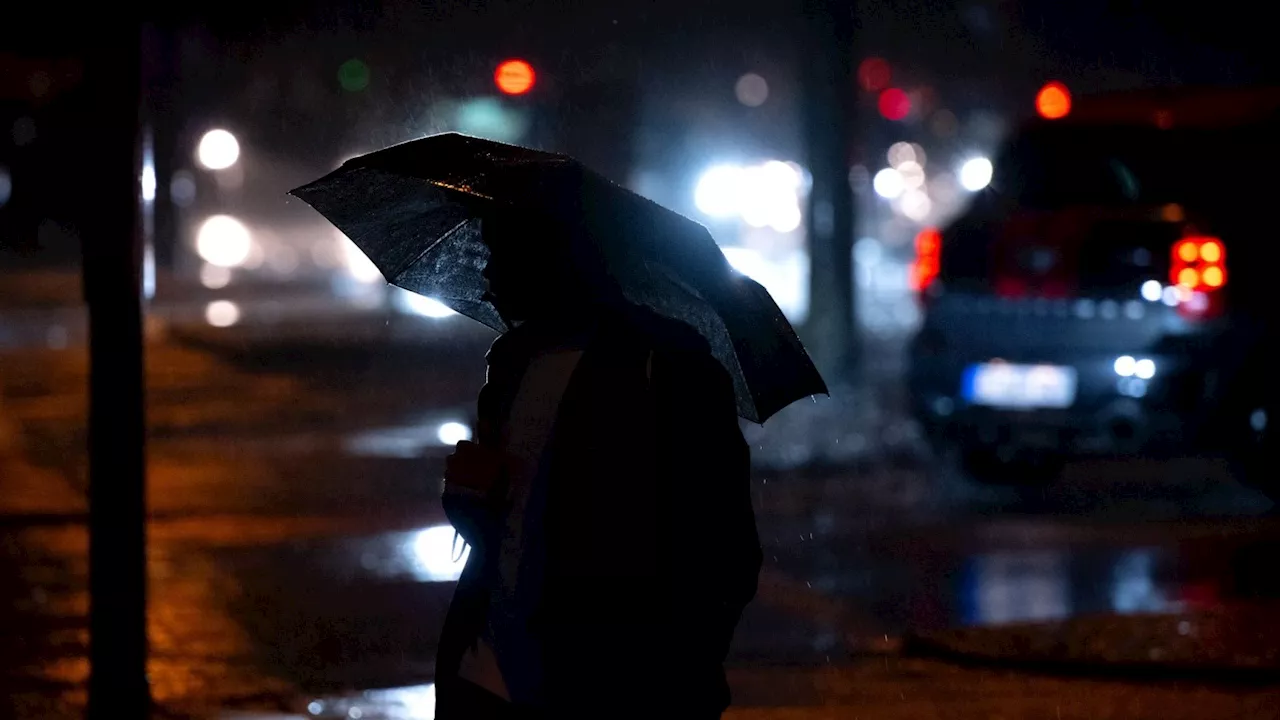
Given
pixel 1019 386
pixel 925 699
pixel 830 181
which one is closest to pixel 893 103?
pixel 830 181

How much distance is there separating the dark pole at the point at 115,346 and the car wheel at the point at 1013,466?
6282 mm

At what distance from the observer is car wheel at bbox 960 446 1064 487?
10.8 metres

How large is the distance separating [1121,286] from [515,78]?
371 inches

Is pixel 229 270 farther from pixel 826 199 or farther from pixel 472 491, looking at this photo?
pixel 472 491

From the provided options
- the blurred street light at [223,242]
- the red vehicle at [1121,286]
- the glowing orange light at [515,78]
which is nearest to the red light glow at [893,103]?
the glowing orange light at [515,78]

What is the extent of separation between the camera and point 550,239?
3156mm

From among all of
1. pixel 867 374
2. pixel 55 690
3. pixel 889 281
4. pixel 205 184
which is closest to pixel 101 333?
pixel 55 690

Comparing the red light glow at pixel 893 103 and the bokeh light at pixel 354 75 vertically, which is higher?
the bokeh light at pixel 354 75

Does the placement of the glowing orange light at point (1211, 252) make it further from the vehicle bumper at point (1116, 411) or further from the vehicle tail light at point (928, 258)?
the vehicle tail light at point (928, 258)

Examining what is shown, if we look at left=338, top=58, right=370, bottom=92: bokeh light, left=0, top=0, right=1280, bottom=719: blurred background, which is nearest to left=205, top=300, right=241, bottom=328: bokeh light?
left=0, top=0, right=1280, bottom=719: blurred background

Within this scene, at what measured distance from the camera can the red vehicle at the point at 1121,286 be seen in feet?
31.4

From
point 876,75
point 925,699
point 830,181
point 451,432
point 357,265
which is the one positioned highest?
point 876,75

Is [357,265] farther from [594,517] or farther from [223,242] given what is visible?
[594,517]

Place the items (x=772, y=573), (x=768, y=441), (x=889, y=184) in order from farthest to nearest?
1. (x=889, y=184)
2. (x=768, y=441)
3. (x=772, y=573)
